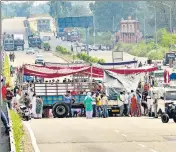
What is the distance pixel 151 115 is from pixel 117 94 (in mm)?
2906

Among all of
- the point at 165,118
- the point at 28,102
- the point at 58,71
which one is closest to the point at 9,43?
the point at 58,71

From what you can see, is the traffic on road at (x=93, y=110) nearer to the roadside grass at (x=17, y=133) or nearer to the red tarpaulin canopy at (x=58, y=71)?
the red tarpaulin canopy at (x=58, y=71)

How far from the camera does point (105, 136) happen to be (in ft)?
77.4

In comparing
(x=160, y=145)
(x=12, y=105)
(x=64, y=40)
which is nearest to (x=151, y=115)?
(x=12, y=105)

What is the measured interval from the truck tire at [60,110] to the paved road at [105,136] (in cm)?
478

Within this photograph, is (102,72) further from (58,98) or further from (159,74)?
(159,74)

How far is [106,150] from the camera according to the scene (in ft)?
66.1

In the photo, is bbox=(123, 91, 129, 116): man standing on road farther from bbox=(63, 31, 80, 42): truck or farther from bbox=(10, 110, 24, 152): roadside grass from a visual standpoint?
bbox=(63, 31, 80, 42): truck

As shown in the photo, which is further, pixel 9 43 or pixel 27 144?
pixel 9 43

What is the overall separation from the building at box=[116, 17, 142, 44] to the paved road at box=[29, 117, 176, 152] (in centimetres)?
12025

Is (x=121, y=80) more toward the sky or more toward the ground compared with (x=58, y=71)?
more toward the ground

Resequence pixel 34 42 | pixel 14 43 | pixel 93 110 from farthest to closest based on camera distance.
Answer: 1. pixel 34 42
2. pixel 14 43
3. pixel 93 110

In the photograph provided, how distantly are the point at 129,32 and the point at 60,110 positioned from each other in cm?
12073

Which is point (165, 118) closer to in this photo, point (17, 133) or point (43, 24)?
point (17, 133)
